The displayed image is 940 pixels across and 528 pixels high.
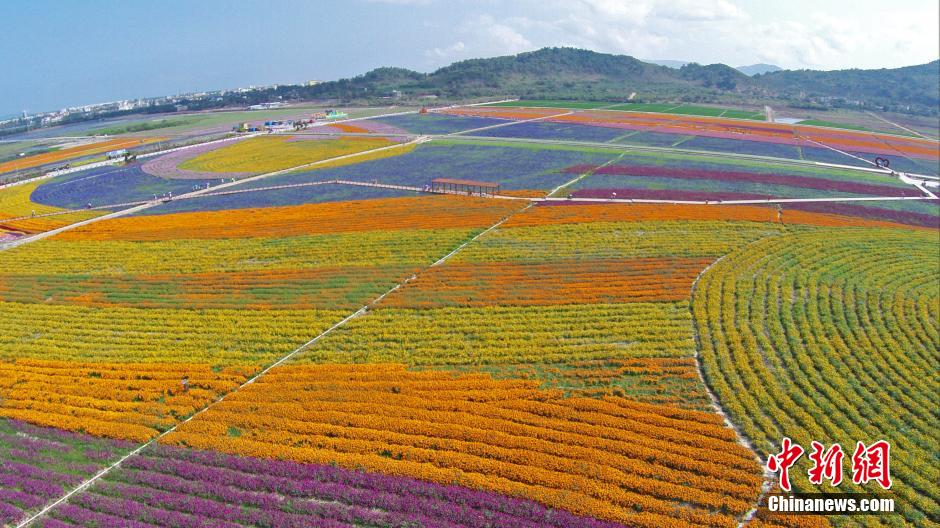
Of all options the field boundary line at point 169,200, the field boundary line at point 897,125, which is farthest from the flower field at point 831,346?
the field boundary line at point 897,125

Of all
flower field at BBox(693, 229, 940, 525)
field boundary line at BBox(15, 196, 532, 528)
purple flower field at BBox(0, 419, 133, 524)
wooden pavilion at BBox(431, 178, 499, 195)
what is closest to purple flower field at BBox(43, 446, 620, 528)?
field boundary line at BBox(15, 196, 532, 528)

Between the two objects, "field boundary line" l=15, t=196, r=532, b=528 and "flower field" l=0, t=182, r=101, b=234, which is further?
"flower field" l=0, t=182, r=101, b=234

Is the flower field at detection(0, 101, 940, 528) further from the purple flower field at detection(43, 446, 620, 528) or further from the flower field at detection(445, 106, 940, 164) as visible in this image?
the flower field at detection(445, 106, 940, 164)

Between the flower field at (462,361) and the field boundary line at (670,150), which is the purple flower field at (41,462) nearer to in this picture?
the flower field at (462,361)

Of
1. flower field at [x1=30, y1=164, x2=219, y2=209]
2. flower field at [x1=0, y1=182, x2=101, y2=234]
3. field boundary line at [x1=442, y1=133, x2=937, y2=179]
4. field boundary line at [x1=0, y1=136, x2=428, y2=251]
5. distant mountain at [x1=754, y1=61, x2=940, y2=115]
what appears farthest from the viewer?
distant mountain at [x1=754, y1=61, x2=940, y2=115]

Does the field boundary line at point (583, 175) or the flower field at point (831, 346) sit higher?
the field boundary line at point (583, 175)

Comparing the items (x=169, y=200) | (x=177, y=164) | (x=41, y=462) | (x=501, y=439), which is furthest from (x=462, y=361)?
(x=177, y=164)

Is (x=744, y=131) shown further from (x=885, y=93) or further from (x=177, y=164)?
(x=885, y=93)
